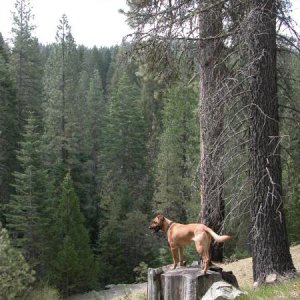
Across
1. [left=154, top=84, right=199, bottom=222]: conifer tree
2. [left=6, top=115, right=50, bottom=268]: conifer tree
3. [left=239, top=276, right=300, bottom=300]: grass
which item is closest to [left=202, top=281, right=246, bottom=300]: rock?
[left=239, top=276, right=300, bottom=300]: grass

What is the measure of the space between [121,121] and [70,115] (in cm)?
472

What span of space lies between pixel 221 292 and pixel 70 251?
2155 centimetres

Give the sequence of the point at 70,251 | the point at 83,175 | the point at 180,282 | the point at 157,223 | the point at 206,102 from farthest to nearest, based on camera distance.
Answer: the point at 83,175, the point at 70,251, the point at 206,102, the point at 157,223, the point at 180,282

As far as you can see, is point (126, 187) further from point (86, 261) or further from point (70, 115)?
point (86, 261)

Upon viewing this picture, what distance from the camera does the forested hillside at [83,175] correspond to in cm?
2652

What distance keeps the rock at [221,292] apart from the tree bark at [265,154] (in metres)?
1.40

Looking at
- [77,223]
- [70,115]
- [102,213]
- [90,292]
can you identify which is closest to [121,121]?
[70,115]

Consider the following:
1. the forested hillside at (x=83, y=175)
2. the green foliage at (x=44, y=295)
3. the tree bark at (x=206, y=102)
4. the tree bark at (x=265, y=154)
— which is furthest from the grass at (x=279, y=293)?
the green foliage at (x=44, y=295)

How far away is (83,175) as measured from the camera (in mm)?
37188

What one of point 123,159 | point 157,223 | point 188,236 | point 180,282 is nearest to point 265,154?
point 188,236

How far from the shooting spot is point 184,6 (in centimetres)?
864

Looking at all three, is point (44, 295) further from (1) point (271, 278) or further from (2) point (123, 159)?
(2) point (123, 159)

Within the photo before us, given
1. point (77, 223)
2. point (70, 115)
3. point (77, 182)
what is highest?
point (70, 115)

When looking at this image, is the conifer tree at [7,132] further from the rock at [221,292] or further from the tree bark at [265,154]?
the rock at [221,292]
